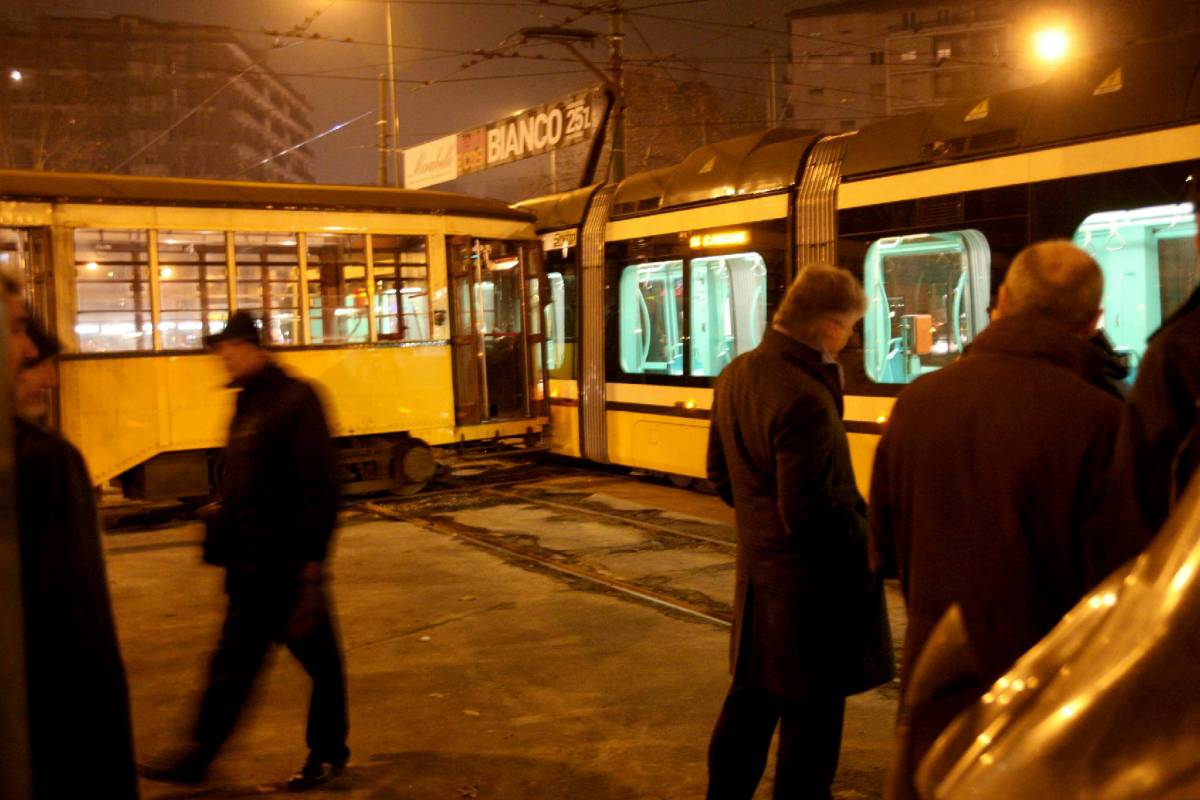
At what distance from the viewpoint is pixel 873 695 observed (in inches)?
236

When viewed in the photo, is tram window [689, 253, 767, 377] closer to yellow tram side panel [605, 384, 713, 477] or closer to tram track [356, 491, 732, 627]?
yellow tram side panel [605, 384, 713, 477]

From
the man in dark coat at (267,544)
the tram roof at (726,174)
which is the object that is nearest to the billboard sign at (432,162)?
the tram roof at (726,174)

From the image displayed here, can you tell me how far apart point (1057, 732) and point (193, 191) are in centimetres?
1214

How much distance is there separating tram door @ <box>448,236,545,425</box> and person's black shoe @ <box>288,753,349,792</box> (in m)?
9.06

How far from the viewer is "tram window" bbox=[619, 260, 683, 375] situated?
12.4m

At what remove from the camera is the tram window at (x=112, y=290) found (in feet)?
38.3

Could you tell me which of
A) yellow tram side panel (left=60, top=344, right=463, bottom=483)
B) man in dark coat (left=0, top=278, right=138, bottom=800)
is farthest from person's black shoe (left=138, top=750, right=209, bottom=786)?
yellow tram side panel (left=60, top=344, right=463, bottom=483)

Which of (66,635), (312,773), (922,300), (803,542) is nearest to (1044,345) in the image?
(803,542)

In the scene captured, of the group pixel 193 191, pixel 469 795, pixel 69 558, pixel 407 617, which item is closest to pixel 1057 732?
pixel 69 558

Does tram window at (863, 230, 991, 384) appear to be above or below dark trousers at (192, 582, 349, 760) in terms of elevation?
above

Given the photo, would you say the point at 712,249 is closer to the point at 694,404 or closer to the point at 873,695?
the point at 694,404

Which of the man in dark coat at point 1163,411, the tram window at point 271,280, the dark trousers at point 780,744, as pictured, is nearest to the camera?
the man in dark coat at point 1163,411

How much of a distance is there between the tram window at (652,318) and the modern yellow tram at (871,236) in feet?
0.07

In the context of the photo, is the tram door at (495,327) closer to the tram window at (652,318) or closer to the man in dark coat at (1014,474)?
the tram window at (652,318)
